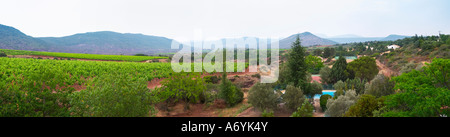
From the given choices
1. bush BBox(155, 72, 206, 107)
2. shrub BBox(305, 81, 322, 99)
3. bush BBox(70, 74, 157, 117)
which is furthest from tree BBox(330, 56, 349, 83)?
bush BBox(70, 74, 157, 117)

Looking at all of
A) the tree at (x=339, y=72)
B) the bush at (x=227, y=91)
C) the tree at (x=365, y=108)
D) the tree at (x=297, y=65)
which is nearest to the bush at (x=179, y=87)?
the bush at (x=227, y=91)

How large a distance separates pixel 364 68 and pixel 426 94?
2493 centimetres

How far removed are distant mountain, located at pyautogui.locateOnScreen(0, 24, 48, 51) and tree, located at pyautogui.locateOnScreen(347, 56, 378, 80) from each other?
123m

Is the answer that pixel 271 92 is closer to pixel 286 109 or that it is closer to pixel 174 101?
pixel 286 109

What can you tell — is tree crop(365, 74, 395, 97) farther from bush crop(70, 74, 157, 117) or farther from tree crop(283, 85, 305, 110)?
bush crop(70, 74, 157, 117)

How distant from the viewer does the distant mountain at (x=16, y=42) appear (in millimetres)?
101250

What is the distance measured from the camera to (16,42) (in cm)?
10662

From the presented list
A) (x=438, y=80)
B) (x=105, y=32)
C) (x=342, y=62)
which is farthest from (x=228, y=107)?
(x=105, y=32)

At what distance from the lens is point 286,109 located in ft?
60.4

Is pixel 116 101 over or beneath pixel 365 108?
over

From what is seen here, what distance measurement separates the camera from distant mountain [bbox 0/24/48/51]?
332 ft

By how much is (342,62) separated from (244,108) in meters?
22.4

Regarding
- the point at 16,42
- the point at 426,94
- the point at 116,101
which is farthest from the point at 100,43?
the point at 426,94

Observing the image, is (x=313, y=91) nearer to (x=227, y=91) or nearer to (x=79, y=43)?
(x=227, y=91)
